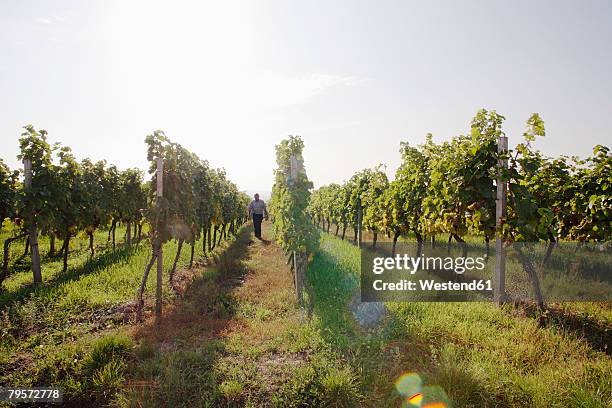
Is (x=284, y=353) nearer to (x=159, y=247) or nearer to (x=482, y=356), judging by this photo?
(x=482, y=356)

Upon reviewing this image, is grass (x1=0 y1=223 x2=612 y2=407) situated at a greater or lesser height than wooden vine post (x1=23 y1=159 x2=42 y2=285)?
lesser

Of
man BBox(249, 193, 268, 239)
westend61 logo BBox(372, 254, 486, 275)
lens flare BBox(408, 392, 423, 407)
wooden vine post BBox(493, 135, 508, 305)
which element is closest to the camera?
lens flare BBox(408, 392, 423, 407)

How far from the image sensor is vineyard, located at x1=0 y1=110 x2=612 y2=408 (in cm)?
388

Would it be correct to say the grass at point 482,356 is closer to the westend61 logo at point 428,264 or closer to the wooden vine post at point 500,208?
the wooden vine post at point 500,208

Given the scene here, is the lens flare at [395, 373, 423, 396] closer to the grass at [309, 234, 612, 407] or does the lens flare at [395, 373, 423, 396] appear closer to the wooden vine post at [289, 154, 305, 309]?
the grass at [309, 234, 612, 407]

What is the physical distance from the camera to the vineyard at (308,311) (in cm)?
388

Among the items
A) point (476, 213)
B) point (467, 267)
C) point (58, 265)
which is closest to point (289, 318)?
point (476, 213)

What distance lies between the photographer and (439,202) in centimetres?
681

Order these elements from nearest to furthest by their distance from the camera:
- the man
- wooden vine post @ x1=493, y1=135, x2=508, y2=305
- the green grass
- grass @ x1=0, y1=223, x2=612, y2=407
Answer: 1. grass @ x1=0, y1=223, x2=612, y2=407
2. the green grass
3. wooden vine post @ x1=493, y1=135, x2=508, y2=305
4. the man

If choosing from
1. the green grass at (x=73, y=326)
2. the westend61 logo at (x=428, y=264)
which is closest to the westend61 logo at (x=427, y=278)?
the westend61 logo at (x=428, y=264)

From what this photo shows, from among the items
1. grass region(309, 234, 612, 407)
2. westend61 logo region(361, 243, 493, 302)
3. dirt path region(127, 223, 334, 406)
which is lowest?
dirt path region(127, 223, 334, 406)

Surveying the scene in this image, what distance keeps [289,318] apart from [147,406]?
283cm

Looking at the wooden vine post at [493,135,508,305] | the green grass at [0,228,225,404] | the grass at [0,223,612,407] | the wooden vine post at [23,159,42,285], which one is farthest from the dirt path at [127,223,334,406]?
the wooden vine post at [23,159,42,285]

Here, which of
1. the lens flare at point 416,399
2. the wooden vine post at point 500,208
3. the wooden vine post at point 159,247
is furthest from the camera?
the wooden vine post at point 159,247
